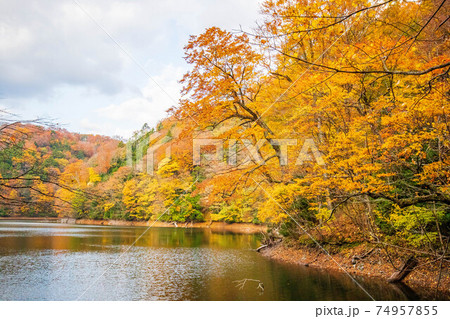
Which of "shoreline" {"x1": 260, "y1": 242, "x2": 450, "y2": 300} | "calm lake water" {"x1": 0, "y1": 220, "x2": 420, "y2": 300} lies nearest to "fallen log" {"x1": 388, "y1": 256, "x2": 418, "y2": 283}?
"shoreline" {"x1": 260, "y1": 242, "x2": 450, "y2": 300}

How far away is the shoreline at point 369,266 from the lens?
21.5ft

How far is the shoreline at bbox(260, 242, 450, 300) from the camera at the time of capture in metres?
6.55

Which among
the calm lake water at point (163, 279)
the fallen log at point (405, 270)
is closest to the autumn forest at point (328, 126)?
the fallen log at point (405, 270)

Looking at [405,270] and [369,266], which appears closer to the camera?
[405,270]

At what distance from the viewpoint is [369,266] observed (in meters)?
8.63

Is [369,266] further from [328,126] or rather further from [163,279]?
[163,279]

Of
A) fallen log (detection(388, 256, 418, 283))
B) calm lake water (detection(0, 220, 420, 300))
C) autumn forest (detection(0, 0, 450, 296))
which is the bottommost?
calm lake water (detection(0, 220, 420, 300))

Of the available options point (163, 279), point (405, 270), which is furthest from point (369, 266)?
point (163, 279)

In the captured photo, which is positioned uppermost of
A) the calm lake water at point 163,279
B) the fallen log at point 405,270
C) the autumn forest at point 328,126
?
the autumn forest at point 328,126

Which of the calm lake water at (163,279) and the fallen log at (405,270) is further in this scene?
the fallen log at (405,270)

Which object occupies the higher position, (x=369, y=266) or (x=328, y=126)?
(x=328, y=126)

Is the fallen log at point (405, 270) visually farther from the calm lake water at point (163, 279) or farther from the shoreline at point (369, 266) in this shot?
the calm lake water at point (163, 279)

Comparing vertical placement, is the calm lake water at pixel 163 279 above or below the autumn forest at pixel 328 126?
below

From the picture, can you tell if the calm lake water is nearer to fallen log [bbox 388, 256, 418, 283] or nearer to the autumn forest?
fallen log [bbox 388, 256, 418, 283]
